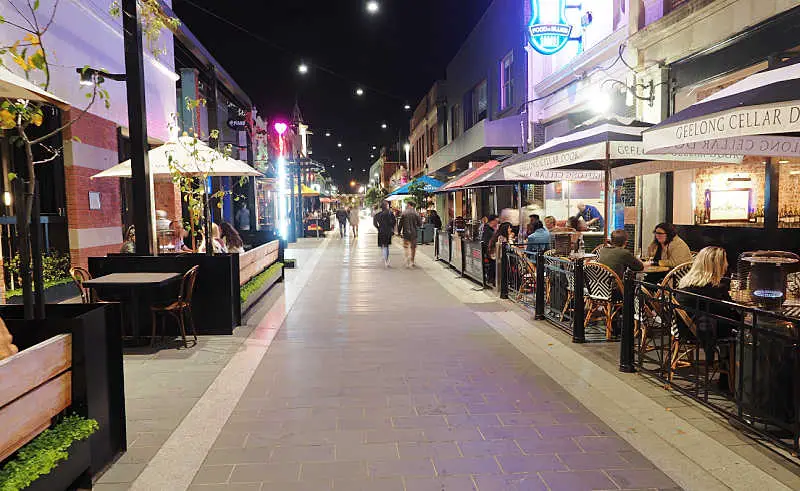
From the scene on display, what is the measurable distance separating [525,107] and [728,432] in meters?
14.5

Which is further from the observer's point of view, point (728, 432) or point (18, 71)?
point (18, 71)

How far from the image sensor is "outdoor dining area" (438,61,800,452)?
3912mm

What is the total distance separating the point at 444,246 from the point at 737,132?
11.9 m

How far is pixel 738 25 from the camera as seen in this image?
7.94m

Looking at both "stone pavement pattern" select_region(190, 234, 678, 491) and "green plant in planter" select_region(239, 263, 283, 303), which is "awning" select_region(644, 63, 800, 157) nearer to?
"stone pavement pattern" select_region(190, 234, 678, 491)

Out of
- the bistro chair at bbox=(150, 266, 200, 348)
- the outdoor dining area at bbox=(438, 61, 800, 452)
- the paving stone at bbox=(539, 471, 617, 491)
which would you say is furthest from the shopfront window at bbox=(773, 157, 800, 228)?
the bistro chair at bbox=(150, 266, 200, 348)

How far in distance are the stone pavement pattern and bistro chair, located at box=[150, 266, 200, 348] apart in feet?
3.73

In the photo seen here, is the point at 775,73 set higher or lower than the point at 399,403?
higher

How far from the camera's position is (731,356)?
15.2 ft

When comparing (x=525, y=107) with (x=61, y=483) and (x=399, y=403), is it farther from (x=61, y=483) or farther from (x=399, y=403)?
(x=61, y=483)

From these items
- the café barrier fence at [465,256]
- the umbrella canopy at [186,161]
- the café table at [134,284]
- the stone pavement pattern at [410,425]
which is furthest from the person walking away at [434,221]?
the café table at [134,284]

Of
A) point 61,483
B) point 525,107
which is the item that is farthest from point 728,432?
point 525,107

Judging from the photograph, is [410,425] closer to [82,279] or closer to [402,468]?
[402,468]

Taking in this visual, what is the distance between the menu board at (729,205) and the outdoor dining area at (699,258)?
0.02m
